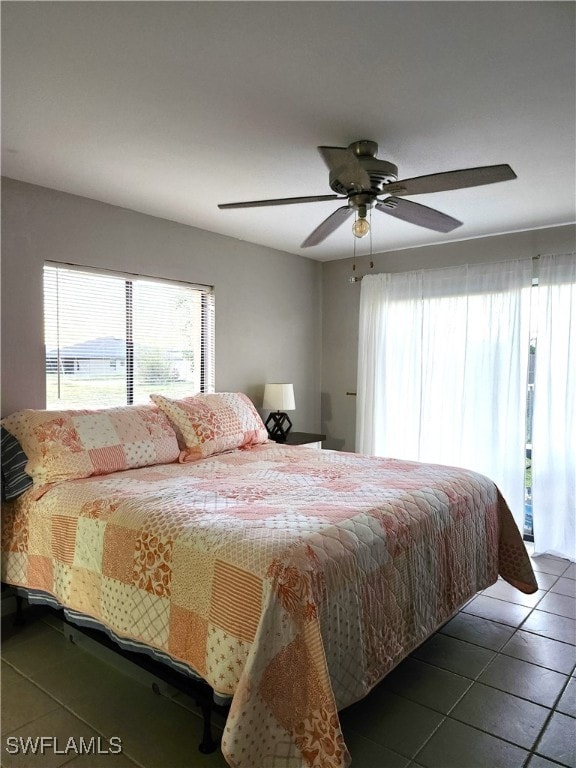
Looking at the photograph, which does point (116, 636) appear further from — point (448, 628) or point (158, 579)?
point (448, 628)

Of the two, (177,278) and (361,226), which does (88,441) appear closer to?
(177,278)

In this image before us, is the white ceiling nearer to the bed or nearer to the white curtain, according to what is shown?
the white curtain

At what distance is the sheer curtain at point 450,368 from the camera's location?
13.0 feet

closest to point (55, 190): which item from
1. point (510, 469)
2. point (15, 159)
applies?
point (15, 159)

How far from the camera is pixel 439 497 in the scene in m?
2.39

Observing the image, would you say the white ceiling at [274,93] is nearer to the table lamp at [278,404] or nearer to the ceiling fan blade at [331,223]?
the ceiling fan blade at [331,223]

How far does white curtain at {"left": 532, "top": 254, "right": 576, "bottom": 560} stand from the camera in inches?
146

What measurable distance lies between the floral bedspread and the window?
86 cm

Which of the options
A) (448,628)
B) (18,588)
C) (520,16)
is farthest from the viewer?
(448,628)

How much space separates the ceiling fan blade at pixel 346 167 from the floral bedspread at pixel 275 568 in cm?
137

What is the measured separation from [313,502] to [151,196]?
2.15 m

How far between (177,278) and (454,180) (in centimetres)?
228

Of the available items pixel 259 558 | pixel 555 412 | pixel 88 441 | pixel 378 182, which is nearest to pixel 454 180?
pixel 378 182

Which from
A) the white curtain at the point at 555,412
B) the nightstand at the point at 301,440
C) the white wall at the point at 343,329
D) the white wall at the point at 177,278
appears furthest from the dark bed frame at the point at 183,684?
the white wall at the point at 343,329
